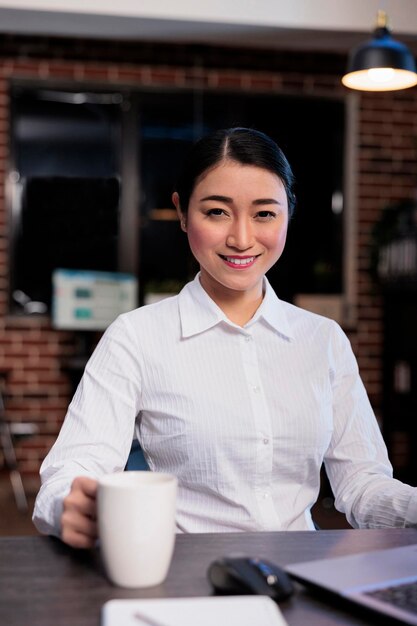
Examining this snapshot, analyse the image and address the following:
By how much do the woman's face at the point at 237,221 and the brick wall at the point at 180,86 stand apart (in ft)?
13.4

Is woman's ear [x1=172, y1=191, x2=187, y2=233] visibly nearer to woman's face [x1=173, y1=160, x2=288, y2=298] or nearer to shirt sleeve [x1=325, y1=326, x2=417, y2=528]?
woman's face [x1=173, y1=160, x2=288, y2=298]

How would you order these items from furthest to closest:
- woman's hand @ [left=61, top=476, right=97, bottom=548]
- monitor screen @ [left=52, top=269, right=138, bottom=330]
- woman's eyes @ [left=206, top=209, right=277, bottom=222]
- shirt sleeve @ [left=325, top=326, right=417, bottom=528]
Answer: monitor screen @ [left=52, top=269, right=138, bottom=330] → woman's eyes @ [left=206, top=209, right=277, bottom=222] → shirt sleeve @ [left=325, top=326, right=417, bottom=528] → woman's hand @ [left=61, top=476, right=97, bottom=548]

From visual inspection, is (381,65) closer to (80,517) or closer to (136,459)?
(136,459)

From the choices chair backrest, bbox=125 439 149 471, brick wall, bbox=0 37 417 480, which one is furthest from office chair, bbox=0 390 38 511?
chair backrest, bbox=125 439 149 471

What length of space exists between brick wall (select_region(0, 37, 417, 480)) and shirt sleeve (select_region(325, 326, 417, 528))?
405cm

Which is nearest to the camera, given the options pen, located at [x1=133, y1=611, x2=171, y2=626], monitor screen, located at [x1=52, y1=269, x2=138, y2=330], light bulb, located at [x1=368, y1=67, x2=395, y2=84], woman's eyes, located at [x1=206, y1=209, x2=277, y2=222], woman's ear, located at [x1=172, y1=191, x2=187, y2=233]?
pen, located at [x1=133, y1=611, x2=171, y2=626]

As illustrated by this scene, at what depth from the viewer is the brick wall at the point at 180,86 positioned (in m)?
5.43

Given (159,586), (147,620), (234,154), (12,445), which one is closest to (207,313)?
(234,154)

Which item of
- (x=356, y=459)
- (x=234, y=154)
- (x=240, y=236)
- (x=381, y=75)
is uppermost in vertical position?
(x=381, y=75)

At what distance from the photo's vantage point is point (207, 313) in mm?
1524

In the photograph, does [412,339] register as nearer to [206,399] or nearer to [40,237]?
[40,237]

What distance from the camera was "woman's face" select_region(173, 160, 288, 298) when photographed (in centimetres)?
145

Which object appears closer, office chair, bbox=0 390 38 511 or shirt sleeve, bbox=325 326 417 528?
shirt sleeve, bbox=325 326 417 528

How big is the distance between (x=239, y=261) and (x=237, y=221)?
0.22 feet
